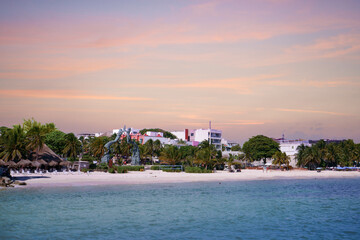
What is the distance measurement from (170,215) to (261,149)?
109 meters

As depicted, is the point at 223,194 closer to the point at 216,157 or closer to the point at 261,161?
the point at 216,157

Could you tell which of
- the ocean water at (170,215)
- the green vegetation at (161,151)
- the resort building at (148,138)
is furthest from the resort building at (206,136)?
the ocean water at (170,215)

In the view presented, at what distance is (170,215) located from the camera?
109 ft

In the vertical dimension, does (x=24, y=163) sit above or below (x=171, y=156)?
below

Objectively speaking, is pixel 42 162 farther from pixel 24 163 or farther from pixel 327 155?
pixel 327 155

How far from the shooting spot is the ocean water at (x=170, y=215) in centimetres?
2591

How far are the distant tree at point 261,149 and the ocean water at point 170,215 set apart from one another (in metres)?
86.8

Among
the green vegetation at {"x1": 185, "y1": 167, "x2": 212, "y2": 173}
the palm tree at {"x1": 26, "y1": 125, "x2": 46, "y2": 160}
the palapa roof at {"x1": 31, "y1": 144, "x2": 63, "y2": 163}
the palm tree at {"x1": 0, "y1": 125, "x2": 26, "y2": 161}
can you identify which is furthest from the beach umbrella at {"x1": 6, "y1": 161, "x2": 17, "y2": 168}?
the green vegetation at {"x1": 185, "y1": 167, "x2": 212, "y2": 173}

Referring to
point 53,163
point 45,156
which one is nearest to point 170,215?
point 53,163

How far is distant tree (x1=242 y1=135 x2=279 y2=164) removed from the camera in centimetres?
13638

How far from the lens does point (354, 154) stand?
129m

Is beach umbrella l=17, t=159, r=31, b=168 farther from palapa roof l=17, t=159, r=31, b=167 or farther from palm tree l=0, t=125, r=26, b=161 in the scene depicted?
palm tree l=0, t=125, r=26, b=161

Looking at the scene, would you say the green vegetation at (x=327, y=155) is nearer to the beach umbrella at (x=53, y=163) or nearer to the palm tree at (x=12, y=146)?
the beach umbrella at (x=53, y=163)

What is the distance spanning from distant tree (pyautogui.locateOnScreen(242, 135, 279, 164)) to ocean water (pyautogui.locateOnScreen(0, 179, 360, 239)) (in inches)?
3419
